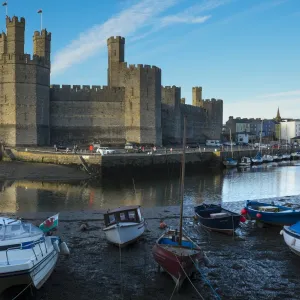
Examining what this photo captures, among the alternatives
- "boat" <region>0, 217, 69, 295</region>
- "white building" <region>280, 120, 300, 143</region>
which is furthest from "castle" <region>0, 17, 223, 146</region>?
"white building" <region>280, 120, 300, 143</region>

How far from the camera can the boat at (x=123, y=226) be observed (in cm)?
1010

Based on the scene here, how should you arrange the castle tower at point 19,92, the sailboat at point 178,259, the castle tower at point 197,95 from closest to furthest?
1. the sailboat at point 178,259
2. the castle tower at point 19,92
3. the castle tower at point 197,95

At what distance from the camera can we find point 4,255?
7398mm

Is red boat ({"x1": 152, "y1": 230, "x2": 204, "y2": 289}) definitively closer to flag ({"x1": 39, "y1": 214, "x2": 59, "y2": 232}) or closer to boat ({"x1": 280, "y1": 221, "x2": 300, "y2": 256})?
boat ({"x1": 280, "y1": 221, "x2": 300, "y2": 256})

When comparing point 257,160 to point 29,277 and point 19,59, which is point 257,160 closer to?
point 19,59

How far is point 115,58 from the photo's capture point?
36.6 meters

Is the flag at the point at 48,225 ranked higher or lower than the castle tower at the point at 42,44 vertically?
lower

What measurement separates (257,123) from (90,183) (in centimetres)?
A: 7811

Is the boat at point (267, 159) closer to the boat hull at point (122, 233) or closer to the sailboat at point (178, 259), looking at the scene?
the boat hull at point (122, 233)

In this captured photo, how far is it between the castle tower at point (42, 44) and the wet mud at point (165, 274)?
2432 cm

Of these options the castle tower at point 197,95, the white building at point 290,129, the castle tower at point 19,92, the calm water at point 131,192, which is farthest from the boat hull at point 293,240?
the white building at point 290,129

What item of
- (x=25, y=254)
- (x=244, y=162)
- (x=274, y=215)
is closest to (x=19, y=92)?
(x=244, y=162)

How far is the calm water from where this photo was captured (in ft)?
55.5

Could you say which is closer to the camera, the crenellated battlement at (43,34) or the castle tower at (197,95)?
the crenellated battlement at (43,34)
